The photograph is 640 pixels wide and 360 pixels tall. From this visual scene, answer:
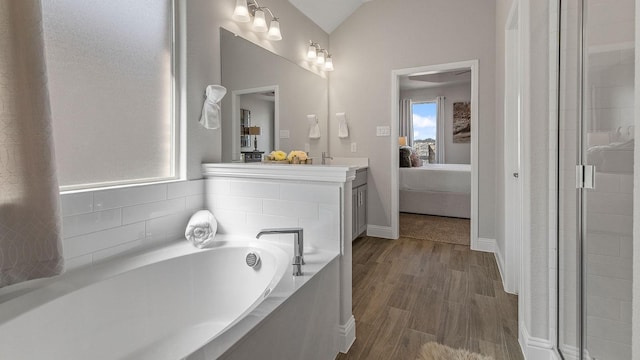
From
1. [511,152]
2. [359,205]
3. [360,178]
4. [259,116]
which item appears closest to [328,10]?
[259,116]

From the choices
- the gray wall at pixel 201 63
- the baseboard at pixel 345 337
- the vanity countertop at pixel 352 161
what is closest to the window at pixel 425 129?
the vanity countertop at pixel 352 161

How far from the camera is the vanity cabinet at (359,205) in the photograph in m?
3.53

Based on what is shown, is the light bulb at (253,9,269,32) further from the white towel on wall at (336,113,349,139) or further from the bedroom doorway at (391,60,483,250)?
the bedroom doorway at (391,60,483,250)

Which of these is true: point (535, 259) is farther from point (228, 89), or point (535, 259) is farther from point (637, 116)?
point (228, 89)

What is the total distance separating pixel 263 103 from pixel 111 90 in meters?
1.34

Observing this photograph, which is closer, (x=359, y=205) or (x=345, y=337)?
(x=345, y=337)

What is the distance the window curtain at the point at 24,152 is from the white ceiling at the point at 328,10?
2.59 metres

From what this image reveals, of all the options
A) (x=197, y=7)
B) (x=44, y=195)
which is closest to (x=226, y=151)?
(x=197, y=7)

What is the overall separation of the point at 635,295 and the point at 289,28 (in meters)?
3.23

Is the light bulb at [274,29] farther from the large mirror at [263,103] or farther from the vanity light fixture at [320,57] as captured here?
the vanity light fixture at [320,57]

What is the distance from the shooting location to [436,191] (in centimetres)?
478

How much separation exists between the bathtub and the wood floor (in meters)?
0.65

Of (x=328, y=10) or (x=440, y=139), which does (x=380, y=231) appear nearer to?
(x=328, y=10)

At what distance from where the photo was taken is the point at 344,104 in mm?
4027
